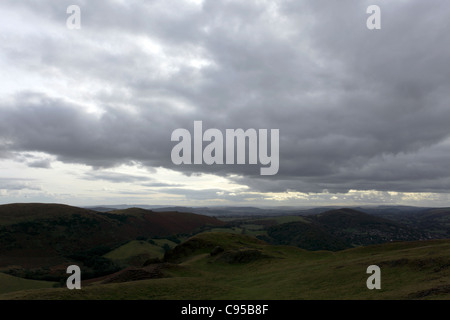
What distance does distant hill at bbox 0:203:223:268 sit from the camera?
338ft

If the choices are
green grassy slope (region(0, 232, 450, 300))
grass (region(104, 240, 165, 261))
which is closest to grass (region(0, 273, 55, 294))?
grass (region(104, 240, 165, 261))

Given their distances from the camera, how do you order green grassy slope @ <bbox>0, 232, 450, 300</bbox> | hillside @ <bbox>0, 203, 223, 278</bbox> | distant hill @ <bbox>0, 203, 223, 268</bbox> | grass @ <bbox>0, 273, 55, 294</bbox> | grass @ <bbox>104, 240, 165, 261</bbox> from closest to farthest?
1. green grassy slope @ <bbox>0, 232, 450, 300</bbox>
2. grass @ <bbox>0, 273, 55, 294</bbox>
3. hillside @ <bbox>0, 203, 223, 278</bbox>
4. grass @ <bbox>104, 240, 165, 261</bbox>
5. distant hill @ <bbox>0, 203, 223, 268</bbox>

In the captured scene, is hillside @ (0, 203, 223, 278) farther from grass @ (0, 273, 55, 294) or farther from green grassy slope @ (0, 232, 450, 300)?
green grassy slope @ (0, 232, 450, 300)

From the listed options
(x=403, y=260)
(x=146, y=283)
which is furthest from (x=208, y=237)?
(x=403, y=260)

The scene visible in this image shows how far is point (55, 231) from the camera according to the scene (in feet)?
405

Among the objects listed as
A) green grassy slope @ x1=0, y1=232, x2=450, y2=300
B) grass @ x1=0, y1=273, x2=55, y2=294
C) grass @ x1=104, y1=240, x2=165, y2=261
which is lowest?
grass @ x1=104, y1=240, x2=165, y2=261

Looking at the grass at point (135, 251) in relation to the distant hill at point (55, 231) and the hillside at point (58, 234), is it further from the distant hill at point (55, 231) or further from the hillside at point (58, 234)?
the distant hill at point (55, 231)

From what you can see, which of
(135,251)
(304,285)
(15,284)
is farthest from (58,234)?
(304,285)

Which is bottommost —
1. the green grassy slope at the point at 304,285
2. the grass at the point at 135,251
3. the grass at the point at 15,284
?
the grass at the point at 135,251

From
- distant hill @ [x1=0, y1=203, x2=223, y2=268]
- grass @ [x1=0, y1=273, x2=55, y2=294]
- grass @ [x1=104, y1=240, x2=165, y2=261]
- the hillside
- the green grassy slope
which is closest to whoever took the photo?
the green grassy slope

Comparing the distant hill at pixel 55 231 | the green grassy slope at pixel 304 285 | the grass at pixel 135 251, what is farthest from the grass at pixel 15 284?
the green grassy slope at pixel 304 285

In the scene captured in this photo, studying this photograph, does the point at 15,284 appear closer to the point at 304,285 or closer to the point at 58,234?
the point at 304,285

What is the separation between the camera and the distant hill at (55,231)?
338ft
